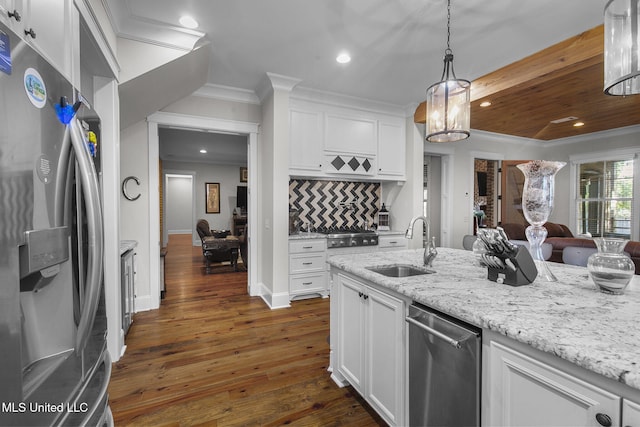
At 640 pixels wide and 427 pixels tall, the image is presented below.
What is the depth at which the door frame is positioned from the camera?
3.51 metres

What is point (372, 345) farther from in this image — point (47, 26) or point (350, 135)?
point (350, 135)

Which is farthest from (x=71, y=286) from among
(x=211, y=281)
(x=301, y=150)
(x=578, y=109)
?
A: (x=578, y=109)

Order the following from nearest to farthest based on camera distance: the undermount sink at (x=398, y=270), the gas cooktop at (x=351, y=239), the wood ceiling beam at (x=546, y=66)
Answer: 1. the undermount sink at (x=398, y=270)
2. the wood ceiling beam at (x=546, y=66)
3. the gas cooktop at (x=351, y=239)

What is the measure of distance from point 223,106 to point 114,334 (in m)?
2.87

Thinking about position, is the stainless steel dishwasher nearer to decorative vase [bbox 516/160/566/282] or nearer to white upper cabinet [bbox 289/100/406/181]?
decorative vase [bbox 516/160/566/282]

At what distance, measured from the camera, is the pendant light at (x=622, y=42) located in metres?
1.10

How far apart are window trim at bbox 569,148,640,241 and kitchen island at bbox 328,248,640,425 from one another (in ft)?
18.9

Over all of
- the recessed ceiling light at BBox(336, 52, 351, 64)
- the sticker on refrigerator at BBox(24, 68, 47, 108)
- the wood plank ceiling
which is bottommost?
the sticker on refrigerator at BBox(24, 68, 47, 108)

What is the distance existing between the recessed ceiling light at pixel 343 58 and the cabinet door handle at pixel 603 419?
10.4ft

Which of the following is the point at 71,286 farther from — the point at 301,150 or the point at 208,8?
the point at 301,150

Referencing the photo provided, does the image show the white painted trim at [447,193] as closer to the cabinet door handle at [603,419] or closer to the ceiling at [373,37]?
the ceiling at [373,37]

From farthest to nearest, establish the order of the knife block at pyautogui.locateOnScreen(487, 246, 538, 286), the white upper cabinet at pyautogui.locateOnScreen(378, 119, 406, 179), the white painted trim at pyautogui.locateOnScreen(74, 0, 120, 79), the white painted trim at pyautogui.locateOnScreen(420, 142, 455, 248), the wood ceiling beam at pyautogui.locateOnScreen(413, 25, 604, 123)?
the white painted trim at pyautogui.locateOnScreen(420, 142, 455, 248) → the white upper cabinet at pyautogui.locateOnScreen(378, 119, 406, 179) → the wood ceiling beam at pyautogui.locateOnScreen(413, 25, 604, 123) → the white painted trim at pyautogui.locateOnScreen(74, 0, 120, 79) → the knife block at pyautogui.locateOnScreen(487, 246, 538, 286)

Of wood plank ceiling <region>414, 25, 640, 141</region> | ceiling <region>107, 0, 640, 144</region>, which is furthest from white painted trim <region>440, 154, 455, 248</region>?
ceiling <region>107, 0, 640, 144</region>

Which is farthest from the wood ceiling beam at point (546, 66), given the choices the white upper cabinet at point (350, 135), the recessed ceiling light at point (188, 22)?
the recessed ceiling light at point (188, 22)
